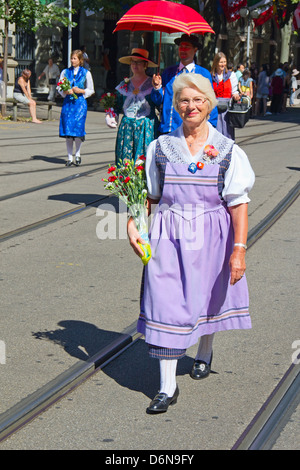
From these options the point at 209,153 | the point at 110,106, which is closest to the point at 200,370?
the point at 209,153

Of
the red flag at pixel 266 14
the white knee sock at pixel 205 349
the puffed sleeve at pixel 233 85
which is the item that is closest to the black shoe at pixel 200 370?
the white knee sock at pixel 205 349

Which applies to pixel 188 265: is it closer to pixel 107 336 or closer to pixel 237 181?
pixel 237 181

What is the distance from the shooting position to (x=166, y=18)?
365 inches

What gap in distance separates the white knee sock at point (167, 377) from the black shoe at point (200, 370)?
0.43 metres

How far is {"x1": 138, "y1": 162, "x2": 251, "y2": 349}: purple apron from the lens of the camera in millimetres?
4293

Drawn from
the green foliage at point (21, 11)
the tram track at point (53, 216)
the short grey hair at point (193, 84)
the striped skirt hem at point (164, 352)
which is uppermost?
the green foliage at point (21, 11)

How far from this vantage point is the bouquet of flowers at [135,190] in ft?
14.3

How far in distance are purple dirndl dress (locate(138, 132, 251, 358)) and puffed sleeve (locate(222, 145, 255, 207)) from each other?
0.04m

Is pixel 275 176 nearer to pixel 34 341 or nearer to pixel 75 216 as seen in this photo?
pixel 75 216

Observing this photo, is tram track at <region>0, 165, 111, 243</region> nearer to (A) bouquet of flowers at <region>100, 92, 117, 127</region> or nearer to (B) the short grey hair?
(A) bouquet of flowers at <region>100, 92, 117, 127</region>

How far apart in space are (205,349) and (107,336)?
2.93 feet

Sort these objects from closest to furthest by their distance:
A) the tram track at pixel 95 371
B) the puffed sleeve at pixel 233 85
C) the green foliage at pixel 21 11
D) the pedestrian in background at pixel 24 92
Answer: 1. the tram track at pixel 95 371
2. the puffed sleeve at pixel 233 85
3. the green foliage at pixel 21 11
4. the pedestrian in background at pixel 24 92

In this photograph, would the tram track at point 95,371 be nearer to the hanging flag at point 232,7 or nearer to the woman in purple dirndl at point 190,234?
the woman in purple dirndl at point 190,234

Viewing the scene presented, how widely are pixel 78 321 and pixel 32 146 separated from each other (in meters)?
11.2
